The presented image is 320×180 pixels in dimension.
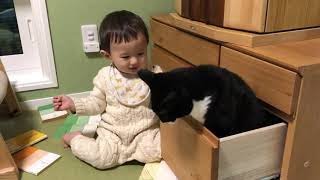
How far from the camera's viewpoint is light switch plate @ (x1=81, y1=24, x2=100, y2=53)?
147 cm

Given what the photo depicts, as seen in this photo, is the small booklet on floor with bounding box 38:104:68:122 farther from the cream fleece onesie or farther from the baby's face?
the baby's face

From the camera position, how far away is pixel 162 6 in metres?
1.55

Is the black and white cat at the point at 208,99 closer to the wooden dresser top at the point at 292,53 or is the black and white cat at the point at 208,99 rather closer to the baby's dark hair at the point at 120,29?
the wooden dresser top at the point at 292,53

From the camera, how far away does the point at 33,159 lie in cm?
113

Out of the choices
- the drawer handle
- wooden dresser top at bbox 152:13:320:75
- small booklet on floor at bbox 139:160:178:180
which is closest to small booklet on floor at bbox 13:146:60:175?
small booklet on floor at bbox 139:160:178:180

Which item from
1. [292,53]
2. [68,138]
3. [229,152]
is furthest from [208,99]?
[68,138]

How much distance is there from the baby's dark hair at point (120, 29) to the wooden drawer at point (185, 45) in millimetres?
183

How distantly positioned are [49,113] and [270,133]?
1.00 m

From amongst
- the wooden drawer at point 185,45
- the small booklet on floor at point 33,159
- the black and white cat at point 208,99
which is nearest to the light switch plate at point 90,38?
Answer: the wooden drawer at point 185,45

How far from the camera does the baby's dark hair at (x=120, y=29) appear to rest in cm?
107

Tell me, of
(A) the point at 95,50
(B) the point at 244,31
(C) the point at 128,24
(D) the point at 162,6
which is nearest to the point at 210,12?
(B) the point at 244,31

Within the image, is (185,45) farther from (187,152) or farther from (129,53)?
(187,152)

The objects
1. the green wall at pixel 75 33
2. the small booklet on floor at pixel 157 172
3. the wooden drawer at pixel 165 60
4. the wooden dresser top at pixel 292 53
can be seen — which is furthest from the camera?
the green wall at pixel 75 33

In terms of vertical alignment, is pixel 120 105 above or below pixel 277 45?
below
